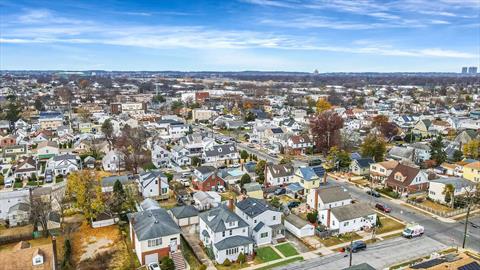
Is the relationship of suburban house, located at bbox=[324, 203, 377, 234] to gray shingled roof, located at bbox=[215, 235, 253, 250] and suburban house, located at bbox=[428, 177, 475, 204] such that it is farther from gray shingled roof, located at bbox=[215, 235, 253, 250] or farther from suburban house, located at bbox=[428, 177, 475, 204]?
suburban house, located at bbox=[428, 177, 475, 204]

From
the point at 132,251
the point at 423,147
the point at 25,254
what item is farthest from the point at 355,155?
the point at 25,254

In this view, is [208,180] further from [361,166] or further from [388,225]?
[361,166]

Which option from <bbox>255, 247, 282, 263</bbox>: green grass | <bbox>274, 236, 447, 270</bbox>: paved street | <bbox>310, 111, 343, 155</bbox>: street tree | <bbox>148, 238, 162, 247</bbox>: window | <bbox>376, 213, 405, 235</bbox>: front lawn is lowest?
<bbox>255, 247, 282, 263</bbox>: green grass

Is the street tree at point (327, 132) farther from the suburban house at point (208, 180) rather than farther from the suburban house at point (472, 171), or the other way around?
the suburban house at point (208, 180)

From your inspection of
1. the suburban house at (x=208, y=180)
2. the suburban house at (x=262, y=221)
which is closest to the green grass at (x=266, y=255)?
the suburban house at (x=262, y=221)

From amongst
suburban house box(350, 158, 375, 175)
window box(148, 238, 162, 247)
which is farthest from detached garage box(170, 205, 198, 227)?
suburban house box(350, 158, 375, 175)

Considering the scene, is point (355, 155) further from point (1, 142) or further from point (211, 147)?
point (1, 142)

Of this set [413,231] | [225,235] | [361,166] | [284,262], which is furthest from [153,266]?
[361,166]
